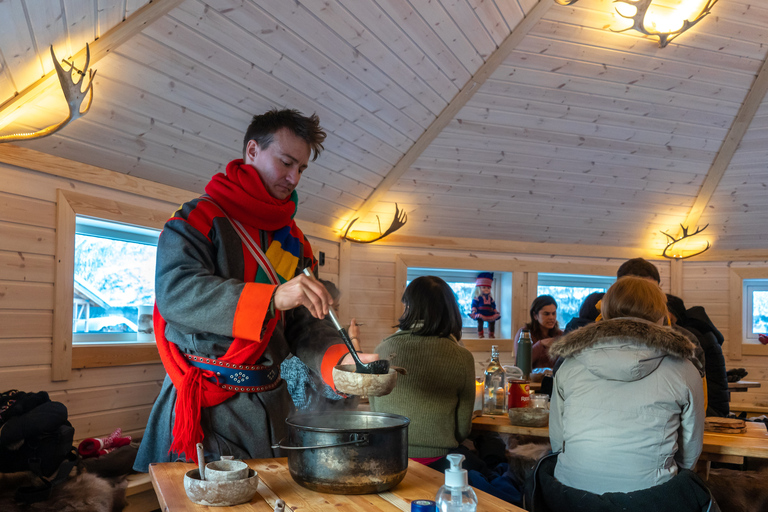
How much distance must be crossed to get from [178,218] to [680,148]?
14.7 feet

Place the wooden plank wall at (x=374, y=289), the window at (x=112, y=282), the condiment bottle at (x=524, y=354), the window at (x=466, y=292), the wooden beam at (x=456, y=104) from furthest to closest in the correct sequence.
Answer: the window at (x=466, y=292) → the wooden plank wall at (x=374, y=289) → the wooden beam at (x=456, y=104) → the condiment bottle at (x=524, y=354) → the window at (x=112, y=282)

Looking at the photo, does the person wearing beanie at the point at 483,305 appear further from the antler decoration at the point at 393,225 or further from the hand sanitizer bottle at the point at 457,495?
the hand sanitizer bottle at the point at 457,495

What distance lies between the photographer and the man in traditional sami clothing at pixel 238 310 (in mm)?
1205

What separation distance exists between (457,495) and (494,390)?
1.81 metres

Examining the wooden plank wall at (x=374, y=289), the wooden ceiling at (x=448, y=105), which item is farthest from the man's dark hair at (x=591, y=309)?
the wooden plank wall at (x=374, y=289)

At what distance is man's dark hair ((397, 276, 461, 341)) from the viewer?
2.41 metres

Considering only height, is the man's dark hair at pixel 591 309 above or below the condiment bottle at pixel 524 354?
above

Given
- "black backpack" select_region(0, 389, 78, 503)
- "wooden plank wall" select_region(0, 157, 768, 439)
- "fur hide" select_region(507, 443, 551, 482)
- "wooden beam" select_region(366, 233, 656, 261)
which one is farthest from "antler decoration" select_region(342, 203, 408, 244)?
"black backpack" select_region(0, 389, 78, 503)

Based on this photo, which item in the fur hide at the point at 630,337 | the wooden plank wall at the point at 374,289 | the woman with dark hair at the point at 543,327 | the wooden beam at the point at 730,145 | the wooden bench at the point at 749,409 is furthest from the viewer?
the wooden bench at the point at 749,409

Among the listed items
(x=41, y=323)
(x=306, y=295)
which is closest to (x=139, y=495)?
(x=41, y=323)

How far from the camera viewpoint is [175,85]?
2.88 metres

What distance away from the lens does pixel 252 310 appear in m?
1.18

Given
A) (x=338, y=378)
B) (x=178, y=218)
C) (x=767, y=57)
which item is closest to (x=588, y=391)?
(x=338, y=378)

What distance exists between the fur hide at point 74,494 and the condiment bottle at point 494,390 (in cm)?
163
